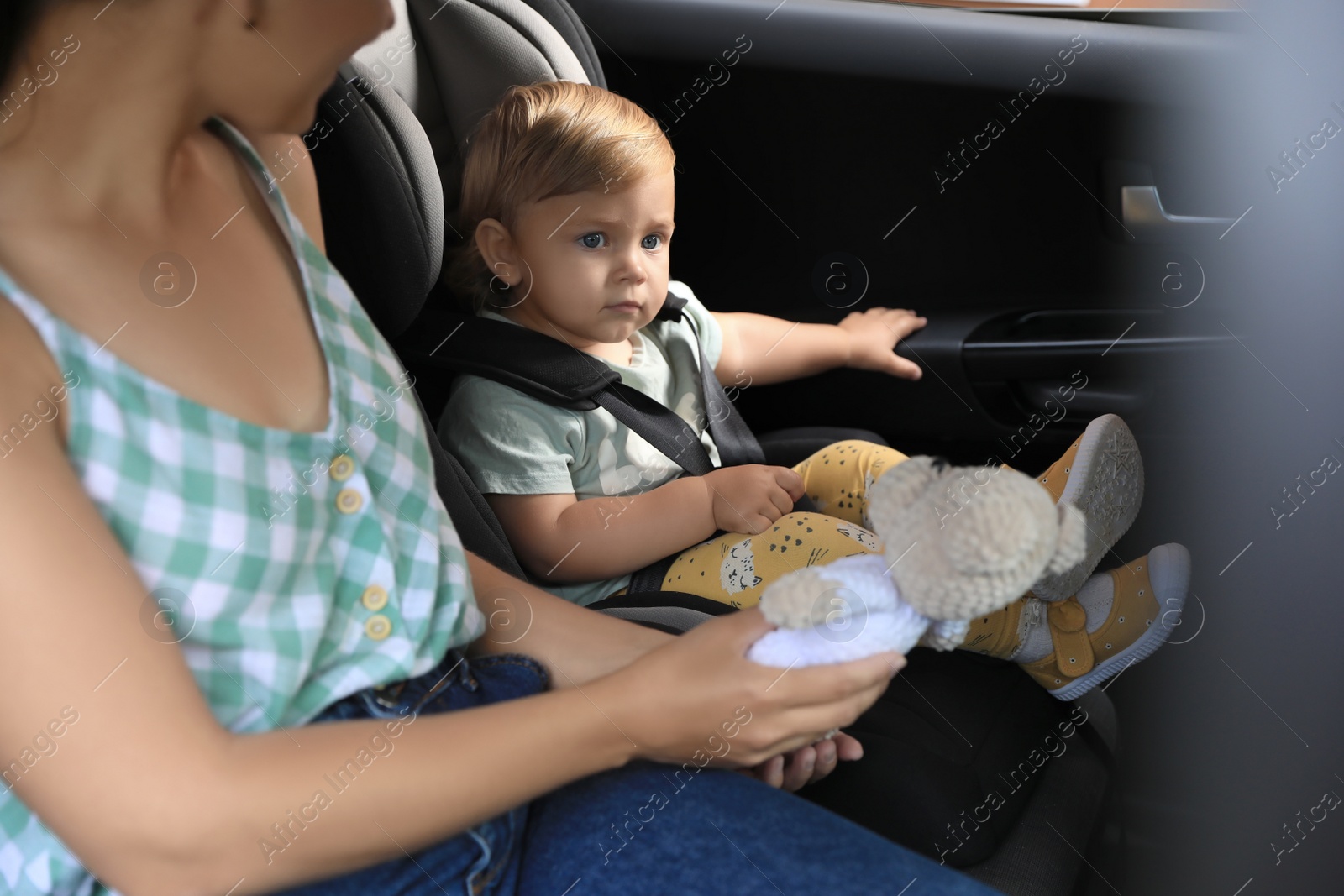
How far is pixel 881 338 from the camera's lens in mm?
1481

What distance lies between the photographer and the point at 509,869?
0.68 meters

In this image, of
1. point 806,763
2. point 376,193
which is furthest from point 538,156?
point 806,763

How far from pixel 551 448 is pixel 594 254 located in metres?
0.22

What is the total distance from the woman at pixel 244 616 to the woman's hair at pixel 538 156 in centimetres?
49

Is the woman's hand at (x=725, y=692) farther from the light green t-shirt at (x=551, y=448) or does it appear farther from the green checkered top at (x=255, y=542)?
the light green t-shirt at (x=551, y=448)

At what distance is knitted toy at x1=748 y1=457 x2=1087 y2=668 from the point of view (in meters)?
0.56

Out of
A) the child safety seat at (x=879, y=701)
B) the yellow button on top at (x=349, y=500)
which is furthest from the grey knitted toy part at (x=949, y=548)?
the child safety seat at (x=879, y=701)

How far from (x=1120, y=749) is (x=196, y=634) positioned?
0.92 metres

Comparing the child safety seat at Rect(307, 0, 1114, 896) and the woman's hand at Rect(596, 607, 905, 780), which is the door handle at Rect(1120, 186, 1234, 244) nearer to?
the child safety seat at Rect(307, 0, 1114, 896)

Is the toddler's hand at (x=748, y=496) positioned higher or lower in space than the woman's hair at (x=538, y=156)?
lower

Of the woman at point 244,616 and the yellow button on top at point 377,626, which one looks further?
the yellow button on top at point 377,626

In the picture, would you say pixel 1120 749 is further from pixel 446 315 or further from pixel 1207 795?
pixel 446 315

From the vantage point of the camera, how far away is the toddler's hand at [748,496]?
1.18 m

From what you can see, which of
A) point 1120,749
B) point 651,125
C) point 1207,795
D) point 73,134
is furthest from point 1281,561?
point 73,134
